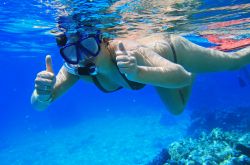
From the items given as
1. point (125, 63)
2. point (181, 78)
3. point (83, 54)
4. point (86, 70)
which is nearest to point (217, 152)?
point (181, 78)

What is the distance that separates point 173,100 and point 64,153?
20.5 meters

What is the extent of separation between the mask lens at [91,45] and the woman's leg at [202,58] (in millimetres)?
2212

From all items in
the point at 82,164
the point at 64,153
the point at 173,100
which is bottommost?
the point at 64,153

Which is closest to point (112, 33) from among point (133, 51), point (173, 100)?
point (173, 100)

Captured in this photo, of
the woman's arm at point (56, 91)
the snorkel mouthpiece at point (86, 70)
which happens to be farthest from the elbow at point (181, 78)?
the woman's arm at point (56, 91)

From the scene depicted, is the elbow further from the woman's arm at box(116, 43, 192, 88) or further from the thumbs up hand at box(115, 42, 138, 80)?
the thumbs up hand at box(115, 42, 138, 80)

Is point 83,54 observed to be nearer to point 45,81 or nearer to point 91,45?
point 91,45

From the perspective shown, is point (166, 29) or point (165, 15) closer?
point (165, 15)

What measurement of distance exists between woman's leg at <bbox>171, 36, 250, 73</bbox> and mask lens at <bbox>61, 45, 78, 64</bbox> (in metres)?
2.53

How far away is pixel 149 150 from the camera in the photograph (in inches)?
782

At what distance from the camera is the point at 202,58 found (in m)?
6.48

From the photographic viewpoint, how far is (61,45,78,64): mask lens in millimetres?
4723

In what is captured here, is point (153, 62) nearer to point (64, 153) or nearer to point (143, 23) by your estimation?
point (143, 23)

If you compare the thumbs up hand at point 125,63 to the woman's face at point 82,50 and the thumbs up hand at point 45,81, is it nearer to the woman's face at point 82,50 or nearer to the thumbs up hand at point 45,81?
the woman's face at point 82,50
